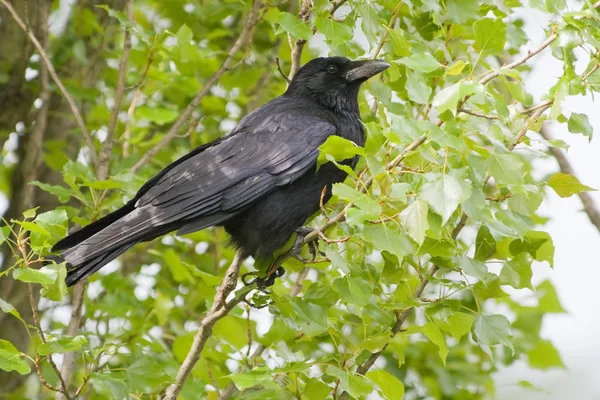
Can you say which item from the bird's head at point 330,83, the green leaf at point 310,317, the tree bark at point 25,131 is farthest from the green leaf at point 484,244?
the tree bark at point 25,131

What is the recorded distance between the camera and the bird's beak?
465 centimetres

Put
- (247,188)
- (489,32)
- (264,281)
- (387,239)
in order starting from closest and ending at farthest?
(387,239) < (489,32) < (264,281) < (247,188)

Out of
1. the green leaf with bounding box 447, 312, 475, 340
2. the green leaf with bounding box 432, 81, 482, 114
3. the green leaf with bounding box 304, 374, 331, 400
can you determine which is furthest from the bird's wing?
the green leaf with bounding box 432, 81, 482, 114

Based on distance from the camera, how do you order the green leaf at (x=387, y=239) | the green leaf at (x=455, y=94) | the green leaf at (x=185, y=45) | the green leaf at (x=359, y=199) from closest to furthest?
the green leaf at (x=455, y=94) → the green leaf at (x=359, y=199) → the green leaf at (x=387, y=239) → the green leaf at (x=185, y=45)

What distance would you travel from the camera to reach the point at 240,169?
457 centimetres

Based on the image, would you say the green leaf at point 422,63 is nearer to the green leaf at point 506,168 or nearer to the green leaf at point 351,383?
the green leaf at point 506,168

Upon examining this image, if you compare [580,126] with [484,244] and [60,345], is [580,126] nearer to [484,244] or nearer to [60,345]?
[484,244]

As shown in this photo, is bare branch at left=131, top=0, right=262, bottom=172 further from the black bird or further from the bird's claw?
the bird's claw

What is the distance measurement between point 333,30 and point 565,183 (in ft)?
3.92

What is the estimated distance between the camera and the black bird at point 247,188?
4230mm

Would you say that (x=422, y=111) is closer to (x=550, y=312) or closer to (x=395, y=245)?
(x=395, y=245)

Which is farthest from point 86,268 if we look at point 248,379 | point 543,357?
point 543,357

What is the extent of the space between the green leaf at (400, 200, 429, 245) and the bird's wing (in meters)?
1.72

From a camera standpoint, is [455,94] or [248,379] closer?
[455,94]
